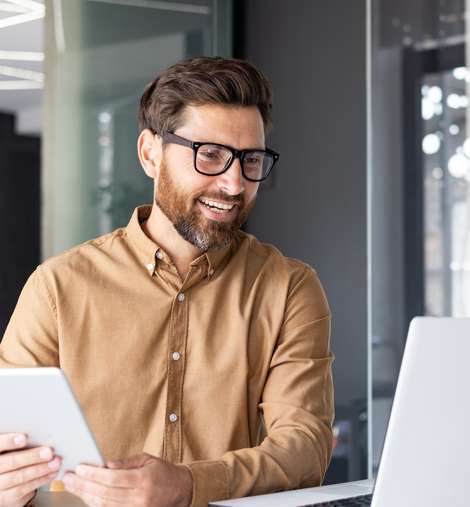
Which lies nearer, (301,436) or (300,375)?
(301,436)

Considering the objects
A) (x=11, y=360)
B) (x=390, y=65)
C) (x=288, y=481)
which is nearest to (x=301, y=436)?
(x=288, y=481)

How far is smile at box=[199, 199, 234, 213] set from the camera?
1628mm

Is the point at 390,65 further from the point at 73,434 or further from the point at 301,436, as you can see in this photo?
the point at 73,434

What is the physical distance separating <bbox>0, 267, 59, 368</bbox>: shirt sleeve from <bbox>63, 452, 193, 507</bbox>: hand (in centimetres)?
56

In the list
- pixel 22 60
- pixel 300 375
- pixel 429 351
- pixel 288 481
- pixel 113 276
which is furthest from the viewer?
pixel 22 60

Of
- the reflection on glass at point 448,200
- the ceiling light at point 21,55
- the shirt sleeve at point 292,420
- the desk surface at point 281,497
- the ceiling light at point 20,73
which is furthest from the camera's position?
the ceiling light at point 20,73

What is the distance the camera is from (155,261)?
1.62 meters

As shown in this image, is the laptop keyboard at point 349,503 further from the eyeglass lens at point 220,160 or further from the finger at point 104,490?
the eyeglass lens at point 220,160

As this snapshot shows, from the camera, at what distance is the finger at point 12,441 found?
969 mm

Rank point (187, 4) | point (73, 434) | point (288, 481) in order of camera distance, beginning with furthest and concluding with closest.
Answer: point (187, 4) < point (288, 481) < point (73, 434)

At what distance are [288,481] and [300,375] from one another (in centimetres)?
28

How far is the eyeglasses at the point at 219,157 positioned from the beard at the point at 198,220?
0.21 feet

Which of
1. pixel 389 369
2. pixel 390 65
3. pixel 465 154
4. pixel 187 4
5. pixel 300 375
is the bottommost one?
pixel 389 369

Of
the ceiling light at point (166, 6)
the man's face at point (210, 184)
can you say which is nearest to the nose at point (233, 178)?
the man's face at point (210, 184)
